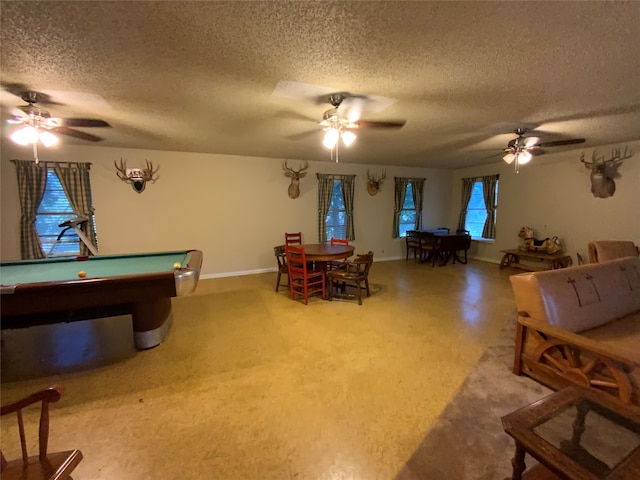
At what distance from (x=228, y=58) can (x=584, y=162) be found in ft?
19.5

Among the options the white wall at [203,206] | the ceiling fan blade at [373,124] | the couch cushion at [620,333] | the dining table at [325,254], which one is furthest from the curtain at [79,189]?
the couch cushion at [620,333]

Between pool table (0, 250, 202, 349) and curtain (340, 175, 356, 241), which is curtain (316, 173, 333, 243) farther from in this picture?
pool table (0, 250, 202, 349)

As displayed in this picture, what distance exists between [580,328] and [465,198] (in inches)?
217

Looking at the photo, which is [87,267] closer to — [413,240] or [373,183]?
[373,183]

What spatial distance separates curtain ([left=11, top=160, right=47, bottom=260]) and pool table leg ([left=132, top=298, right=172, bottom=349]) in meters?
3.04

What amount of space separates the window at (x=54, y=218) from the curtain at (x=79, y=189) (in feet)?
0.33

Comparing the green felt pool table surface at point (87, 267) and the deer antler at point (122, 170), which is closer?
the green felt pool table surface at point (87, 267)

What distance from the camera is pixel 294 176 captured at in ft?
18.7

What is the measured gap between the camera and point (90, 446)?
166 centimetres

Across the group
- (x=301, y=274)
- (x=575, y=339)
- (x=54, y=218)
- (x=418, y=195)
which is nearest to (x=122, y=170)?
(x=54, y=218)

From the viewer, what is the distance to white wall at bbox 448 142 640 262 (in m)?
4.55

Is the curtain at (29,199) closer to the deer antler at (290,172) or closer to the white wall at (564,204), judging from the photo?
the deer antler at (290,172)

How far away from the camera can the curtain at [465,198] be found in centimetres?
704

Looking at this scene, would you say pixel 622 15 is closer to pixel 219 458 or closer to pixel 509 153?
pixel 509 153
